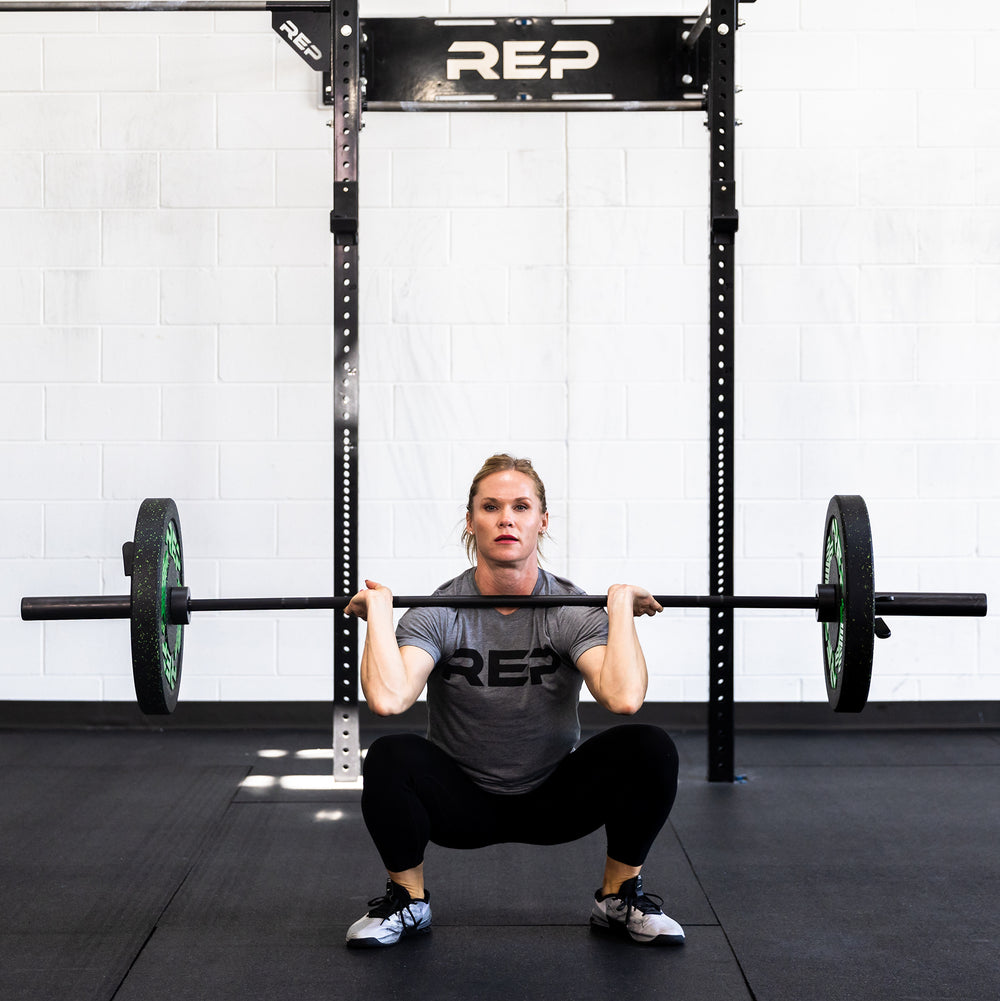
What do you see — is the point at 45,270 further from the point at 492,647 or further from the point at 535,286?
the point at 492,647

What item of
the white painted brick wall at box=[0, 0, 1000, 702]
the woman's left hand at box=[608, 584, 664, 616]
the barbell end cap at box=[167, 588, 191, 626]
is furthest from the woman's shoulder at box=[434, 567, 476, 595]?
the white painted brick wall at box=[0, 0, 1000, 702]

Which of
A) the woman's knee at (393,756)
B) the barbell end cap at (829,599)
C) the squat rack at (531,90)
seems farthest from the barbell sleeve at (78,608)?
the barbell end cap at (829,599)

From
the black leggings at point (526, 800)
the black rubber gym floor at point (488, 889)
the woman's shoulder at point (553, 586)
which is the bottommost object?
the black rubber gym floor at point (488, 889)

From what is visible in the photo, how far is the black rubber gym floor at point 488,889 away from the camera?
185 centimetres

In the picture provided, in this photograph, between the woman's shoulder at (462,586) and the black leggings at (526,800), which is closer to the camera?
the black leggings at (526,800)

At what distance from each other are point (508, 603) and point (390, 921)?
60cm

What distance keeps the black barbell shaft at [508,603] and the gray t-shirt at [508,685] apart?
0.15 ft

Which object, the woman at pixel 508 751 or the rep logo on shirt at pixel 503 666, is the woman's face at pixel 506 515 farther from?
the rep logo on shirt at pixel 503 666

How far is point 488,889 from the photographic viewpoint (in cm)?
227

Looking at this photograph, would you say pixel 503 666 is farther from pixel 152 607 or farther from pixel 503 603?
pixel 152 607

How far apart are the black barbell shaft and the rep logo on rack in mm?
1610

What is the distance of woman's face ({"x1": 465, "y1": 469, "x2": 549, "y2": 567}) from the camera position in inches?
77.3

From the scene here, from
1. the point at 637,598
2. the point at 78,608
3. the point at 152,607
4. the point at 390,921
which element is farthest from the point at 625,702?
the point at 78,608

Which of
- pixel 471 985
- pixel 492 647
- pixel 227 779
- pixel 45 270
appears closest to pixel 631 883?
pixel 471 985
